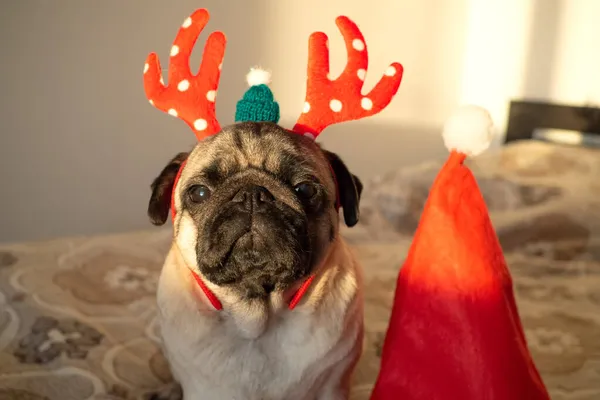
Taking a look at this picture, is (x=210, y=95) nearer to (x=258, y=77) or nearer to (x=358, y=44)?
(x=258, y=77)

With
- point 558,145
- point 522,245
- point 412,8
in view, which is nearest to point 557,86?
point 558,145

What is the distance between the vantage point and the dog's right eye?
1146 mm

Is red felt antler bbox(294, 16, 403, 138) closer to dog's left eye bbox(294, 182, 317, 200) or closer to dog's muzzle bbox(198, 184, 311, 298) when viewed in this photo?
dog's left eye bbox(294, 182, 317, 200)

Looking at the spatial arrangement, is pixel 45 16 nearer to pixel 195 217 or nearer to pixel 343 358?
pixel 195 217

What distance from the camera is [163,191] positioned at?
124cm

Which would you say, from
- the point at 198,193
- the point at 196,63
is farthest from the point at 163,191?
the point at 196,63

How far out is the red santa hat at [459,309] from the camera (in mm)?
1012

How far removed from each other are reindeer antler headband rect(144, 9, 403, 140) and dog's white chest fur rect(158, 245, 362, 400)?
0.33 meters

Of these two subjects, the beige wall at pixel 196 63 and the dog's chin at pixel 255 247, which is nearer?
the dog's chin at pixel 255 247

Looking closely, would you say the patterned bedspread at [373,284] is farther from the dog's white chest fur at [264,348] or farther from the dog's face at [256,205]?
the dog's face at [256,205]

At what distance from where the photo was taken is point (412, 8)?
2.90 m

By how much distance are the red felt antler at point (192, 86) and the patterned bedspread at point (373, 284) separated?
0.61m

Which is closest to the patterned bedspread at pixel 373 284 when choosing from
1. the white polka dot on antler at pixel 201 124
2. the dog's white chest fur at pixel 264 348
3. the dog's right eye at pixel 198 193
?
the dog's white chest fur at pixel 264 348

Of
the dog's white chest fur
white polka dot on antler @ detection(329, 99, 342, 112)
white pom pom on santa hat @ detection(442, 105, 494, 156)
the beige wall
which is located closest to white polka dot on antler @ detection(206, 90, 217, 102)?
→ white polka dot on antler @ detection(329, 99, 342, 112)
